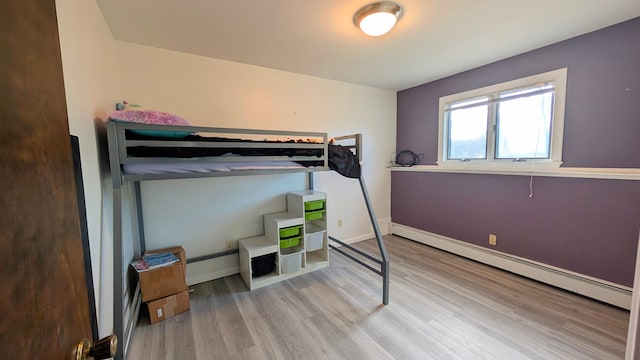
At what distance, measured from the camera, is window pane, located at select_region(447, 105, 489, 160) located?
2.89m

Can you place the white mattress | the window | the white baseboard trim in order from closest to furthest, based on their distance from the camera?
the white mattress < the white baseboard trim < the window

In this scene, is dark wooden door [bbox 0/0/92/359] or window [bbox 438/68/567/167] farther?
window [bbox 438/68/567/167]

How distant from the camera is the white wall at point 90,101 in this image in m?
1.15

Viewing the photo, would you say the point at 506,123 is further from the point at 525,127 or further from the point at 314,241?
the point at 314,241

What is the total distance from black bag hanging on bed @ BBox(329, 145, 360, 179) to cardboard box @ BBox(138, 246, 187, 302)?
1517mm

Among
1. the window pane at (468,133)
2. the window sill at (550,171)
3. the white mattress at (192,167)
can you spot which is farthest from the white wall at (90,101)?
the window pane at (468,133)

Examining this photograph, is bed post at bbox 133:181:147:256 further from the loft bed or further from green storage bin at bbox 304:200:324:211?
green storage bin at bbox 304:200:324:211

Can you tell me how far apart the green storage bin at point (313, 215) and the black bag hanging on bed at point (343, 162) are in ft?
2.40

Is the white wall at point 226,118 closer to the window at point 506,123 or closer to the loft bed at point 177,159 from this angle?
the loft bed at point 177,159

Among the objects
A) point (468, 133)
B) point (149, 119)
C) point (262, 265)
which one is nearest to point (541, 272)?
point (468, 133)

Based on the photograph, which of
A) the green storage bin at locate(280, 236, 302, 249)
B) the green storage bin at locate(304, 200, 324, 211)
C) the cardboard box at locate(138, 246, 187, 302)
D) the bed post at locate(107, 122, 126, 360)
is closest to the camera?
the bed post at locate(107, 122, 126, 360)

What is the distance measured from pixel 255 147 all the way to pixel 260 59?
1259 mm

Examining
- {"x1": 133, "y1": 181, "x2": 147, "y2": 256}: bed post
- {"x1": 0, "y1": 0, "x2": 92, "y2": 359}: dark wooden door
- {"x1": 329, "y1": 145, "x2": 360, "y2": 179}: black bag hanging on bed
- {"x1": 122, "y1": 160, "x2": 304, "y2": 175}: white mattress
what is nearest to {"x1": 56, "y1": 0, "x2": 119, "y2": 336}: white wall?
{"x1": 122, "y1": 160, "x2": 304, "y2": 175}: white mattress

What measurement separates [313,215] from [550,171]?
230cm
